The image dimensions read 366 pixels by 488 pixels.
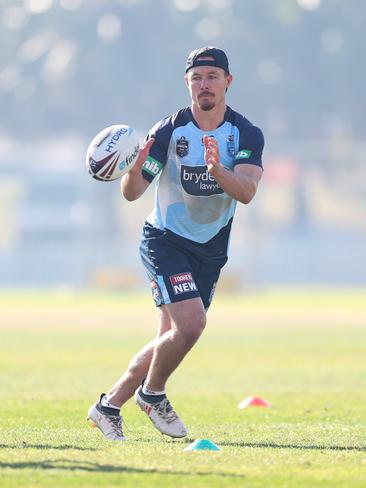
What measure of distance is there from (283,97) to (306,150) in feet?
24.6

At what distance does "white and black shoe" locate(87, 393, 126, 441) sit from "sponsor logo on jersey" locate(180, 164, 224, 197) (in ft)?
5.23

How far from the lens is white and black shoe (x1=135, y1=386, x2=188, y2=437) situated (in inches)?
363

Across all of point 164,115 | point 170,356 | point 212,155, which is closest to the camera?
point 212,155

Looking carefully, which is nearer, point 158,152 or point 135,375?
point 158,152

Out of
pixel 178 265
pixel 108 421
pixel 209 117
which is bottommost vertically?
pixel 108 421

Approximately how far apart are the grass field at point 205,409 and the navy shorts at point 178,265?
100 centimetres

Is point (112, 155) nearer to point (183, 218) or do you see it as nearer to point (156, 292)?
point (183, 218)

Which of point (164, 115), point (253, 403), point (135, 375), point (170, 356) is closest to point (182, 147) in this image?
point (170, 356)

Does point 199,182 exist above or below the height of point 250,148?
below

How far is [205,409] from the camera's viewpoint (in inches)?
484

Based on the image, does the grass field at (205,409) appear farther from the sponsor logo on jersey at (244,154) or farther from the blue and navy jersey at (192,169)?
the sponsor logo on jersey at (244,154)

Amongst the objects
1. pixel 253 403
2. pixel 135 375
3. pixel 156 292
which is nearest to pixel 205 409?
pixel 253 403

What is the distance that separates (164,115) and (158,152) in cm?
→ 8144

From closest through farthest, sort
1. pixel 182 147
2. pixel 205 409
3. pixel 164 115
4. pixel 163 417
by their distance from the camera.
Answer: pixel 163 417 → pixel 182 147 → pixel 205 409 → pixel 164 115
